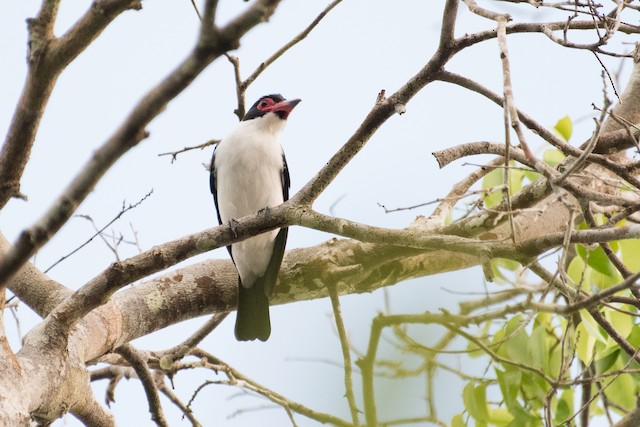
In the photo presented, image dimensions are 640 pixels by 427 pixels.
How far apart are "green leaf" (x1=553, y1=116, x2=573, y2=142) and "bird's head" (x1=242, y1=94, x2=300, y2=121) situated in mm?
2030

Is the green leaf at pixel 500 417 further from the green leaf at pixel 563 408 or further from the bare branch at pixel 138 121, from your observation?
the bare branch at pixel 138 121

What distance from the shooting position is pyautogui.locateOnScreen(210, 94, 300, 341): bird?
4449mm

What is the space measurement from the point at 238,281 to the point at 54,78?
1.99 m

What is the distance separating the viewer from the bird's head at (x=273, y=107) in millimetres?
5332

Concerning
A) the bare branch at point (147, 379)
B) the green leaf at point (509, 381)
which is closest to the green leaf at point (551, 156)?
the green leaf at point (509, 381)

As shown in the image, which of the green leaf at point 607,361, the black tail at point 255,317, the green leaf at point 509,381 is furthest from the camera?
the black tail at point 255,317

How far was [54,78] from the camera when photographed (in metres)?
1.97

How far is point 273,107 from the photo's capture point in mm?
5352

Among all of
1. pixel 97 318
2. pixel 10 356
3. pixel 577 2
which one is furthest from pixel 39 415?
pixel 577 2

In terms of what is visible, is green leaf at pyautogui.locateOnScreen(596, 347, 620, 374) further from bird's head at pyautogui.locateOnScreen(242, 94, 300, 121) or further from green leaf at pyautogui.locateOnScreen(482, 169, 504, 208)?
bird's head at pyautogui.locateOnScreen(242, 94, 300, 121)

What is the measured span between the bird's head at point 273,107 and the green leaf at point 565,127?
2030mm

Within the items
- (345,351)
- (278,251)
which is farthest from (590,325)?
(278,251)

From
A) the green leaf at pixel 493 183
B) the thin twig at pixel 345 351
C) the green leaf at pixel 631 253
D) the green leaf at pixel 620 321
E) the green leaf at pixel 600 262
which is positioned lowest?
the thin twig at pixel 345 351

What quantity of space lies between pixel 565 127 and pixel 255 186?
1963mm
